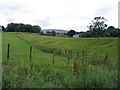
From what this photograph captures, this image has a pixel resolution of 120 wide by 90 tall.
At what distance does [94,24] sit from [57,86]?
97.9m

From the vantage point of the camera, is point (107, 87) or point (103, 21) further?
point (103, 21)

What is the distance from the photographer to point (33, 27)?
152000 mm

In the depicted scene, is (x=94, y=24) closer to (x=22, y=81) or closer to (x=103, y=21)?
(x=103, y=21)

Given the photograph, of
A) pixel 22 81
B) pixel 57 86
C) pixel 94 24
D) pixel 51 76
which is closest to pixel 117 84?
pixel 57 86

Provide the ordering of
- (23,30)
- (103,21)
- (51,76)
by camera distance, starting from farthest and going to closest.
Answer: (23,30) < (103,21) < (51,76)

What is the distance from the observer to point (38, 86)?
5484 millimetres

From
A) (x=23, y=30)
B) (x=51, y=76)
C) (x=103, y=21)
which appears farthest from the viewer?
(x=23, y=30)

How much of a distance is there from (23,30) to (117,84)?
5947 inches

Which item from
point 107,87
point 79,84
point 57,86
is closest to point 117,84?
point 107,87

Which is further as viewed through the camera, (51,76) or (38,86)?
(51,76)

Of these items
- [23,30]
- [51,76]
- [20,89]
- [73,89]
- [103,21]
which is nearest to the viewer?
[20,89]

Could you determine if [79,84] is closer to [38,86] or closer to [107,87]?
[107,87]

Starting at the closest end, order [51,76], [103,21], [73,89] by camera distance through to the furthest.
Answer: [73,89]
[51,76]
[103,21]

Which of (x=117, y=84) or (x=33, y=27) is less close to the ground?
(x=33, y=27)
